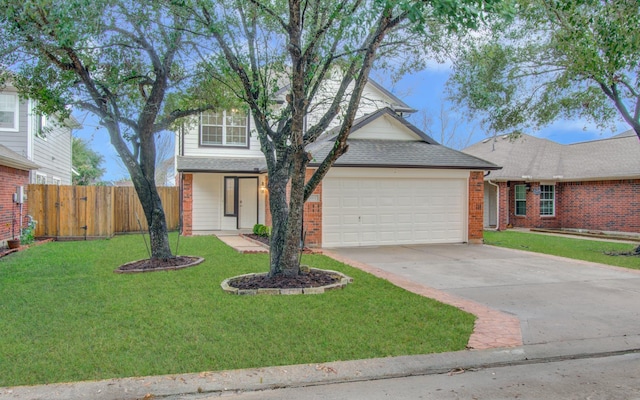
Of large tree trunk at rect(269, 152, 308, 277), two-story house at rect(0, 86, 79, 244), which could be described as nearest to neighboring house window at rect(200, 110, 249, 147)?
two-story house at rect(0, 86, 79, 244)

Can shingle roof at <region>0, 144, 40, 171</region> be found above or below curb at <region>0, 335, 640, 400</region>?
above

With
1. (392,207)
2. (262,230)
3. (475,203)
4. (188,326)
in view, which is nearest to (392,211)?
(392,207)

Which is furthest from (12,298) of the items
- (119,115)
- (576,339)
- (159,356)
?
(576,339)

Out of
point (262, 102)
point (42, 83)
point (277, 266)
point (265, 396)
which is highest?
point (42, 83)

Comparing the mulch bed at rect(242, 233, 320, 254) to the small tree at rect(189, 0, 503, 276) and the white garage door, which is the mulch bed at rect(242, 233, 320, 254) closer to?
the white garage door

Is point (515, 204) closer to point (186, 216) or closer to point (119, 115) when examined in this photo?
point (186, 216)

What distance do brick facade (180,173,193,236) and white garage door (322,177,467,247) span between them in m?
6.77

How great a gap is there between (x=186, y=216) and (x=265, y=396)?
14.9 m

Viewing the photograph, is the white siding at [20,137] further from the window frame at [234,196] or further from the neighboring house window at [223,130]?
the window frame at [234,196]

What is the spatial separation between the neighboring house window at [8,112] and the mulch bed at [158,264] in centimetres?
967

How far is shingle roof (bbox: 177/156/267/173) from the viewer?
17.4 m

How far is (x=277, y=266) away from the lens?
8.32 metres

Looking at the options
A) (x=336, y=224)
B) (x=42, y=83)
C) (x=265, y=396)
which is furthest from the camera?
(x=336, y=224)

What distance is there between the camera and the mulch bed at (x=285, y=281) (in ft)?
25.5
